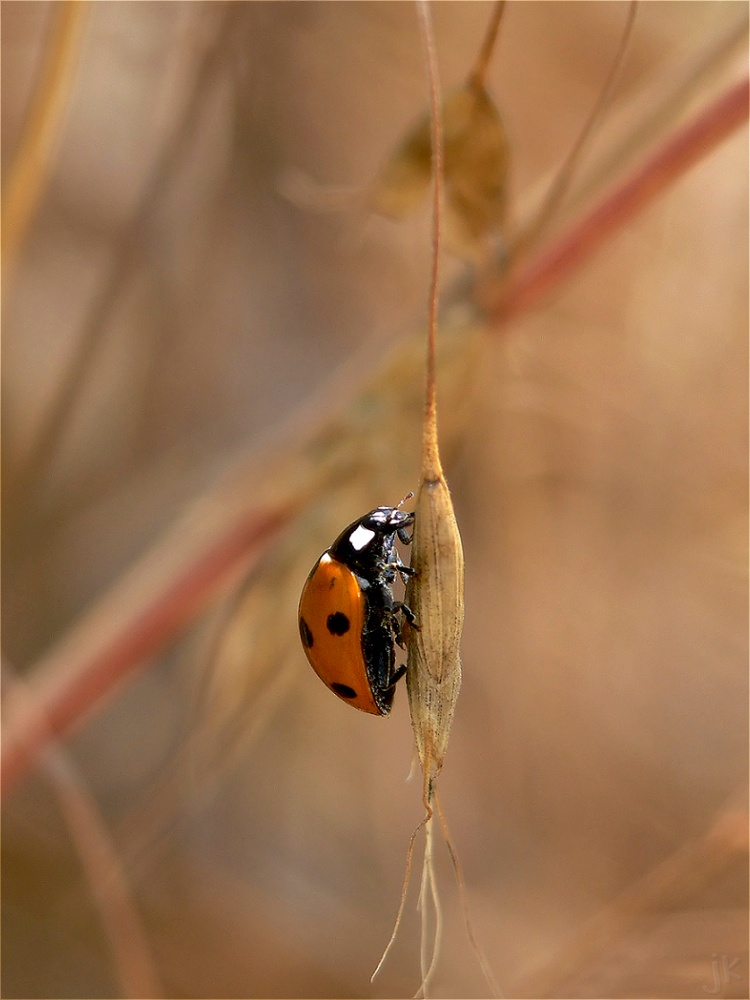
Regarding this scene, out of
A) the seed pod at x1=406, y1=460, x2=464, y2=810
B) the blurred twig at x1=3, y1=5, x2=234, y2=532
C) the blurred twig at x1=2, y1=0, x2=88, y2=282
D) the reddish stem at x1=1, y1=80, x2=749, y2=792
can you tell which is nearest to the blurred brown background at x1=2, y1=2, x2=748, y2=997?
the blurred twig at x1=3, y1=5, x2=234, y2=532

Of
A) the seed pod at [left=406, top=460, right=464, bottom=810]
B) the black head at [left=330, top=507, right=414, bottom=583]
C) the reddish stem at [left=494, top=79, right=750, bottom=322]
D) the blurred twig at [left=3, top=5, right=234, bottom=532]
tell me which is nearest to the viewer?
the seed pod at [left=406, top=460, right=464, bottom=810]

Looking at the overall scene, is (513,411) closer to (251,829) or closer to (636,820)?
(636,820)

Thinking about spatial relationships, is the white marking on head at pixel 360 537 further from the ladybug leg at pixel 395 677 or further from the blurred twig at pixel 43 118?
the blurred twig at pixel 43 118

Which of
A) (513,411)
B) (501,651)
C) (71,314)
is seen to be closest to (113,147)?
(71,314)

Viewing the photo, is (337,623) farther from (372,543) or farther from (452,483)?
(452,483)

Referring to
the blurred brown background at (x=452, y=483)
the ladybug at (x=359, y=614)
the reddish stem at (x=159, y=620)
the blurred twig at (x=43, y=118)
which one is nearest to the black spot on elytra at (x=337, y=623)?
the ladybug at (x=359, y=614)

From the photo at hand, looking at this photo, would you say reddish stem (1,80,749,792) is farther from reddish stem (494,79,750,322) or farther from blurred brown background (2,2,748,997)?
blurred brown background (2,2,748,997)
